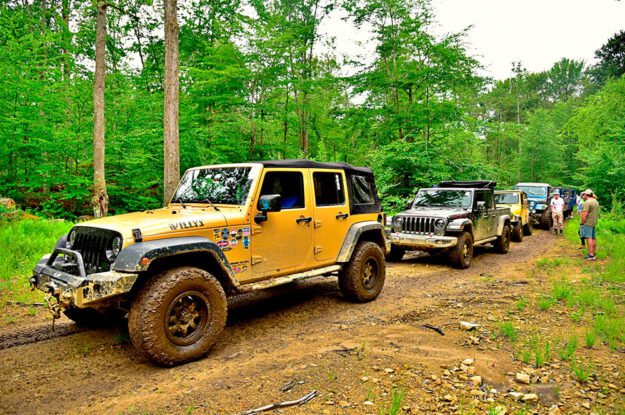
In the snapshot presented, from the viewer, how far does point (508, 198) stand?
14023mm

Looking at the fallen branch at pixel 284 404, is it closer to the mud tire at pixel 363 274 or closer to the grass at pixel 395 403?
the grass at pixel 395 403

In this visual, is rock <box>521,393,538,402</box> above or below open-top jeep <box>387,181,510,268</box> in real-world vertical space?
below

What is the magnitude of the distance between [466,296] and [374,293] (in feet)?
5.30

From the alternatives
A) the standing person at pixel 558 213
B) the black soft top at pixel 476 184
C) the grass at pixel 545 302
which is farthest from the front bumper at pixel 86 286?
the standing person at pixel 558 213

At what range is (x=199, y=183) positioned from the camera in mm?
4906

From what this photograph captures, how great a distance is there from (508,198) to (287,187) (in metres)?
12.0

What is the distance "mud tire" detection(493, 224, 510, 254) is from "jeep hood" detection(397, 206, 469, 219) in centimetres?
245

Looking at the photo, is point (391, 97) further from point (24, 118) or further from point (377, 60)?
point (24, 118)

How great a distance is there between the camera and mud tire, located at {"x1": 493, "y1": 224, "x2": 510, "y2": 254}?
10656mm

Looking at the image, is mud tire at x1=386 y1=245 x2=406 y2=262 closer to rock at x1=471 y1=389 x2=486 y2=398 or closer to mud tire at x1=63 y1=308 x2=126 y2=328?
rock at x1=471 y1=389 x2=486 y2=398

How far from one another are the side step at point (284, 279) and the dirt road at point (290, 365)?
0.60 meters

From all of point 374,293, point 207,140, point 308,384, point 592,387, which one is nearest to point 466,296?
point 374,293

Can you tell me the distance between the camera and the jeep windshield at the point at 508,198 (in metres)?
13.8

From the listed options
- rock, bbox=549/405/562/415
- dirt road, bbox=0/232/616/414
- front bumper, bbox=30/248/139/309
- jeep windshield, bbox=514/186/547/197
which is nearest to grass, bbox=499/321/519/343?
dirt road, bbox=0/232/616/414
